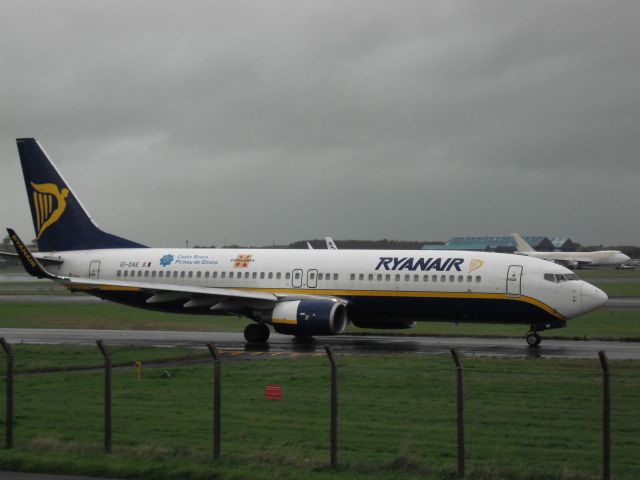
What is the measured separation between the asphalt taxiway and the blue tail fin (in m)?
3.88

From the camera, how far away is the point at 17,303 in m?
59.3

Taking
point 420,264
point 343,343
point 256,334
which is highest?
point 420,264

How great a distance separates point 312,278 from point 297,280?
2.03 feet

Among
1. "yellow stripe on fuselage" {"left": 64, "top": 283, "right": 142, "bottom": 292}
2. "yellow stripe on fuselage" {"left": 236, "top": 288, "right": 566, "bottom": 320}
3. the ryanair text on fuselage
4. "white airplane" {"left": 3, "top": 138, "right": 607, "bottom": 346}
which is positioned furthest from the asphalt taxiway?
the ryanair text on fuselage

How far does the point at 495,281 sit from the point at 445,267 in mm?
1911

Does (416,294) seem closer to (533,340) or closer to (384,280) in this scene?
(384,280)

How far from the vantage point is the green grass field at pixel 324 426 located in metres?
13.6

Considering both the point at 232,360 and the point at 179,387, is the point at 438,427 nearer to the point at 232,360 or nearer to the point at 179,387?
the point at 179,387

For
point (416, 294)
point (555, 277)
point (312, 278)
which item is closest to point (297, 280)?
point (312, 278)

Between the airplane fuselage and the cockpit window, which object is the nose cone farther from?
the cockpit window

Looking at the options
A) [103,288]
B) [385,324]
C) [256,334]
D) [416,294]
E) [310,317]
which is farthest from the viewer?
[103,288]

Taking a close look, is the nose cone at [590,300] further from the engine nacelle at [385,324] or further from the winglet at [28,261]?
the winglet at [28,261]

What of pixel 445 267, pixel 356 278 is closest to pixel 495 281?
pixel 445 267

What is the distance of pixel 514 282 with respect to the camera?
110ft
